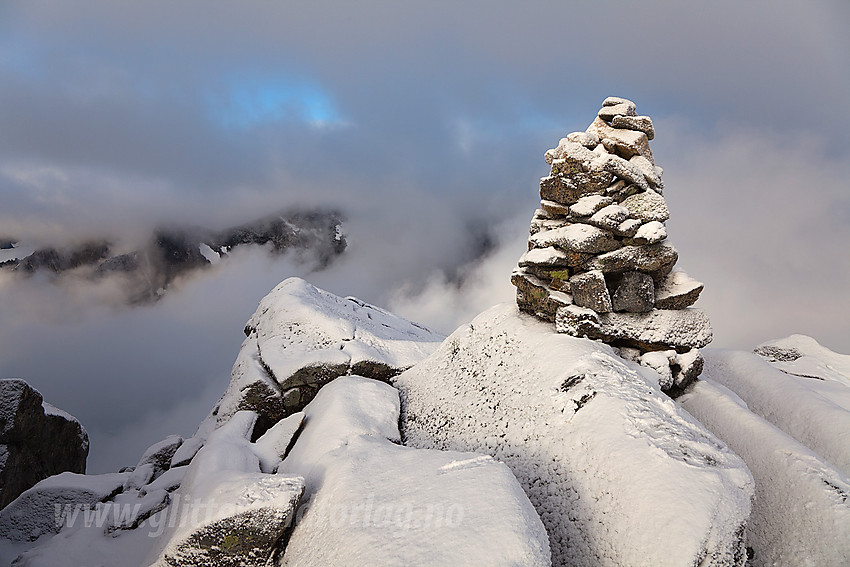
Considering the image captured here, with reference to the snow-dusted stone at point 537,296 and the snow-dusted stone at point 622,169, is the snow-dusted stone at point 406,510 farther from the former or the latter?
the snow-dusted stone at point 622,169

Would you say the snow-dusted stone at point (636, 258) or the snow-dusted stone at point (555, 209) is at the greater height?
the snow-dusted stone at point (555, 209)

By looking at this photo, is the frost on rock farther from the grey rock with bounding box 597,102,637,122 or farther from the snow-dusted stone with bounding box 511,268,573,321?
the grey rock with bounding box 597,102,637,122

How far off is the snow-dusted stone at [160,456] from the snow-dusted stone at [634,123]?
91.0ft

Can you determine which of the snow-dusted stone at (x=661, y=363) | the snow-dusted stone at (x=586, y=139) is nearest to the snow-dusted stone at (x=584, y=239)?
the snow-dusted stone at (x=586, y=139)

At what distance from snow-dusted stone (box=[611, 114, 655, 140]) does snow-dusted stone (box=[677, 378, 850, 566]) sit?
1266cm

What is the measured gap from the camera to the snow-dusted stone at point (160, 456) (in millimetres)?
20688

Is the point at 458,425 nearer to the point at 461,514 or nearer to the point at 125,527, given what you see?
the point at 461,514

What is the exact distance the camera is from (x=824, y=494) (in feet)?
34.9

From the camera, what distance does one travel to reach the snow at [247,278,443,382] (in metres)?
20.3

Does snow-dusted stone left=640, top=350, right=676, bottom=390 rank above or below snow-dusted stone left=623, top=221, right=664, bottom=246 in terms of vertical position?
below

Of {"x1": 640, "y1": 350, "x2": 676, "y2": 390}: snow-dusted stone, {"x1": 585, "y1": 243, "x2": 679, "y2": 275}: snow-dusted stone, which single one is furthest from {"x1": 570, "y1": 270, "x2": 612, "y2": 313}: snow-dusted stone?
{"x1": 640, "y1": 350, "x2": 676, "y2": 390}: snow-dusted stone

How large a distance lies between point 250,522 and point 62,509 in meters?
11.8

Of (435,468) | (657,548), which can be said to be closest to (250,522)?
(435,468)

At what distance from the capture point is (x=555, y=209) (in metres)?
17.7
